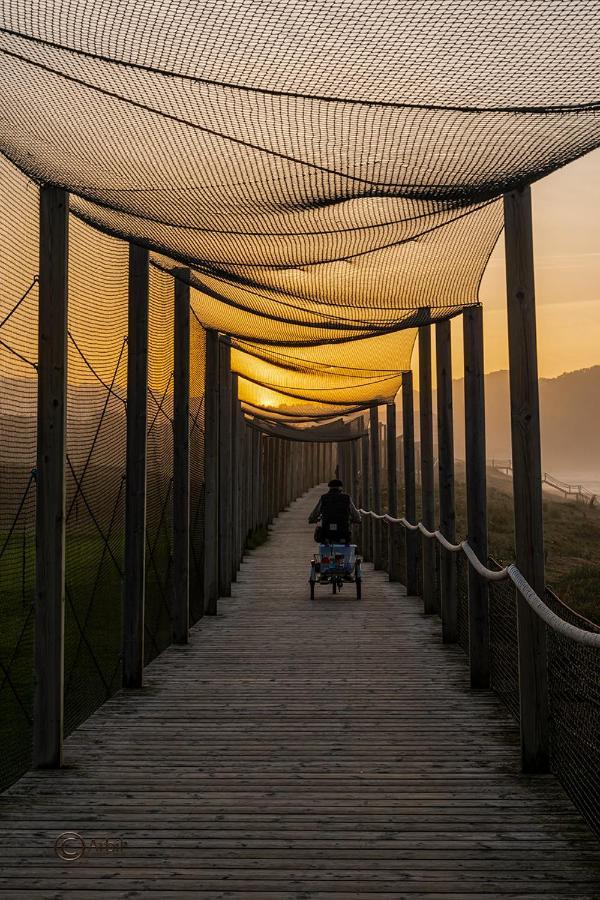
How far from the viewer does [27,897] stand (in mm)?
3141

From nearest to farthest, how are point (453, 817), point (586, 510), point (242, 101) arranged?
point (242, 101) < point (453, 817) < point (586, 510)

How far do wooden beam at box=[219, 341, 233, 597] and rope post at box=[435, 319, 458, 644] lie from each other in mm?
3382

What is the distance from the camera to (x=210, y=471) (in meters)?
9.88

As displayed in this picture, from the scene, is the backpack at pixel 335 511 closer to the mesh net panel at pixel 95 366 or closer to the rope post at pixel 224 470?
the rope post at pixel 224 470

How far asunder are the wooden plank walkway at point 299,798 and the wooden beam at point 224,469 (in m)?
4.31

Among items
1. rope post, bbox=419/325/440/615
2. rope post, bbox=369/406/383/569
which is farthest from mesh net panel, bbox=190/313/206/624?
rope post, bbox=369/406/383/569

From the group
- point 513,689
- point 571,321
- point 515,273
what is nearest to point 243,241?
point 515,273

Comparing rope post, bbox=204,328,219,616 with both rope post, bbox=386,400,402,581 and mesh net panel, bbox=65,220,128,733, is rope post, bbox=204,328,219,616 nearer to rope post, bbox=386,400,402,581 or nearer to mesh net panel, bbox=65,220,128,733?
mesh net panel, bbox=65,220,128,733

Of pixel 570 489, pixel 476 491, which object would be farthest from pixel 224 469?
pixel 570 489

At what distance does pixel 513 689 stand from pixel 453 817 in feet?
7.22

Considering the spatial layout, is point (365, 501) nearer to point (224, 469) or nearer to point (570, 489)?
point (224, 469)

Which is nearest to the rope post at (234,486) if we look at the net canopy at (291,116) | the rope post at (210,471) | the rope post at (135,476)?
the rope post at (210,471)

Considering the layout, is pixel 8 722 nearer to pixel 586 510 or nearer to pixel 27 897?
pixel 27 897

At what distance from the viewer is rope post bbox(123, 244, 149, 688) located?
6.41 m
